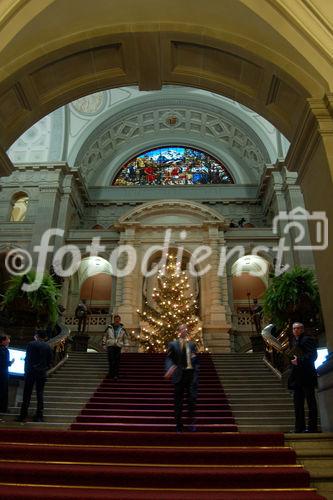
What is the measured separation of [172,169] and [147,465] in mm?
22467

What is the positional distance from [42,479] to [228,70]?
22.7 ft

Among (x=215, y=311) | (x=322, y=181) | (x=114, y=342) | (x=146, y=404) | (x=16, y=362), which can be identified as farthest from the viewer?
(x=215, y=311)

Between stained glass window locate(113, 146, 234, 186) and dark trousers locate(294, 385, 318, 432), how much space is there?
20.2 meters

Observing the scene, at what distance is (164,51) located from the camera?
7.00 metres

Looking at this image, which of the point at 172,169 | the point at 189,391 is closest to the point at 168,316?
the point at 189,391

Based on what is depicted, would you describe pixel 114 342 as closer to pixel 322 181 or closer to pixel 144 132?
pixel 322 181

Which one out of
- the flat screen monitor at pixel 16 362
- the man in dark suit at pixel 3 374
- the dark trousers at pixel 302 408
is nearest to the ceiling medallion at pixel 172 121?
the flat screen monitor at pixel 16 362

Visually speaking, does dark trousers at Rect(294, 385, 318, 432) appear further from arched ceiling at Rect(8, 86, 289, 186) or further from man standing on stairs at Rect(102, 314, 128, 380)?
arched ceiling at Rect(8, 86, 289, 186)

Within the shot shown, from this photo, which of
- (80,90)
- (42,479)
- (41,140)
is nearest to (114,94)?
(41,140)

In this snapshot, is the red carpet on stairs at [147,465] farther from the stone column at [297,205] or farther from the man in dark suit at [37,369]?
the stone column at [297,205]

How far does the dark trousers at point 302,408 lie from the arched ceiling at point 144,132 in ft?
60.5

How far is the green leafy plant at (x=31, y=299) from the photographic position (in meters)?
9.47

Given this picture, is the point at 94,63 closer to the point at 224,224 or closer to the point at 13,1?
the point at 13,1

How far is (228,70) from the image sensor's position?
7184mm
